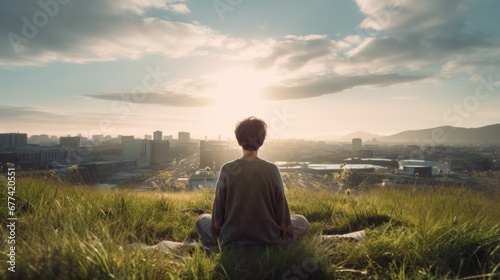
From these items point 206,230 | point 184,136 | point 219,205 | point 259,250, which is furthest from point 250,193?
point 184,136

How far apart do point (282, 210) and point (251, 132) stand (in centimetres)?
120

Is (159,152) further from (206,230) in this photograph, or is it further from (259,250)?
(259,250)

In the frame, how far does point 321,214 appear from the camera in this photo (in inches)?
281

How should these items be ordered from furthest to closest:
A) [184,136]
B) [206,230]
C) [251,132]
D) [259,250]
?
[184,136]
[206,230]
[251,132]
[259,250]

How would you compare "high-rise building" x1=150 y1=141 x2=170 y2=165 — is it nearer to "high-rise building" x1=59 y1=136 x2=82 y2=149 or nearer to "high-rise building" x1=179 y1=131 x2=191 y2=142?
"high-rise building" x1=59 y1=136 x2=82 y2=149

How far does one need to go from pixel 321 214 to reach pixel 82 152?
26.9m

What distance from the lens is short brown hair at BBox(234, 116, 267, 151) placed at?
14.0 feet

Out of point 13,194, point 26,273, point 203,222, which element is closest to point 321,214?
point 203,222

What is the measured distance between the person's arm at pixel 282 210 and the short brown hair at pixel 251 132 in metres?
0.50

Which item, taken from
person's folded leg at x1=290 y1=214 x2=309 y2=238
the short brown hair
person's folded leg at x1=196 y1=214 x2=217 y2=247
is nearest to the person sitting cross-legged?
the short brown hair

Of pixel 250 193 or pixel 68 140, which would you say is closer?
pixel 250 193

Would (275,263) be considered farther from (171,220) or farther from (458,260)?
(171,220)

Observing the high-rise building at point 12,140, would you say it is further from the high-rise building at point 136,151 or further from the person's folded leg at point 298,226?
the person's folded leg at point 298,226

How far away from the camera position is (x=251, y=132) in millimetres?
4266
